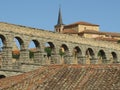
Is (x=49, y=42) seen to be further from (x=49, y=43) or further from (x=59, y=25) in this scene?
(x=59, y=25)

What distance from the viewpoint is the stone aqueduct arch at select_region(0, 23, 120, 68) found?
54062 mm

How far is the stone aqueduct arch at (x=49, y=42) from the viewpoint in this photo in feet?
177

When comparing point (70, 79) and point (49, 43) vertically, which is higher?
point (49, 43)

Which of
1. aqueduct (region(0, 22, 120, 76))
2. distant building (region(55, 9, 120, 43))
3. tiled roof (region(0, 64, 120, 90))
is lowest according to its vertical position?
tiled roof (region(0, 64, 120, 90))

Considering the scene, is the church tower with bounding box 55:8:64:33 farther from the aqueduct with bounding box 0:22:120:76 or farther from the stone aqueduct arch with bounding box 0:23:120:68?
the stone aqueduct arch with bounding box 0:23:120:68

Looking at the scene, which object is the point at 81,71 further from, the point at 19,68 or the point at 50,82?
the point at 19,68

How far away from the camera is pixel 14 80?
2509 cm

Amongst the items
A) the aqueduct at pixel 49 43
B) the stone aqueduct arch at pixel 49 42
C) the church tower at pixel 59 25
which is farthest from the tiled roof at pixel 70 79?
the church tower at pixel 59 25

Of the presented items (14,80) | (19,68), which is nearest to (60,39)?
(19,68)

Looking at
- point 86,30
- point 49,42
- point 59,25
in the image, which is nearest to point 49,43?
point 49,42

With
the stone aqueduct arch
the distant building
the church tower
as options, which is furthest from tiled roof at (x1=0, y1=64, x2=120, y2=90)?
the church tower

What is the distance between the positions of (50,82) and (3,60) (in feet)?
97.0

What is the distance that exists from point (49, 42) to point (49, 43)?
0.43m

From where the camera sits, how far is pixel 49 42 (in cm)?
6238
